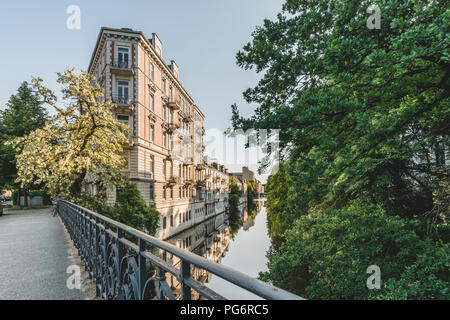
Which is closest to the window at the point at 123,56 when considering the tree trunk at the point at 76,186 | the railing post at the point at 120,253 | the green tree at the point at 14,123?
the tree trunk at the point at 76,186

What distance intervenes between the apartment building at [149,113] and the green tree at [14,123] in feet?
43.1

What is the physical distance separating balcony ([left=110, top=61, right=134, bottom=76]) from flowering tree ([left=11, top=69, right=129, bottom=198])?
36.5 feet

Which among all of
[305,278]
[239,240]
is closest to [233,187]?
[239,240]

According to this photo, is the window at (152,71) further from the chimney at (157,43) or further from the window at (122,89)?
the window at (122,89)

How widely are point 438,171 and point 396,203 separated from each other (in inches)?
59.2

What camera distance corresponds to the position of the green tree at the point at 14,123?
2773cm

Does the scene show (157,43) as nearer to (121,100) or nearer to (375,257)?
(121,100)

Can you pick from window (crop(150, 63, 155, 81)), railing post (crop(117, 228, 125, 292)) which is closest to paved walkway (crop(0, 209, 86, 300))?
railing post (crop(117, 228, 125, 292))

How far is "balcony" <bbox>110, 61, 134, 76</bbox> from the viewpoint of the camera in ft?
65.7

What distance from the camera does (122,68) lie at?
20062 mm

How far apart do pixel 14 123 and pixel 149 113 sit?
21.6 m

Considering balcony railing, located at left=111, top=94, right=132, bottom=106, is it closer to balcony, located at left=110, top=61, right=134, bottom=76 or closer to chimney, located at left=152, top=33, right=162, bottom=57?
balcony, located at left=110, top=61, right=134, bottom=76
